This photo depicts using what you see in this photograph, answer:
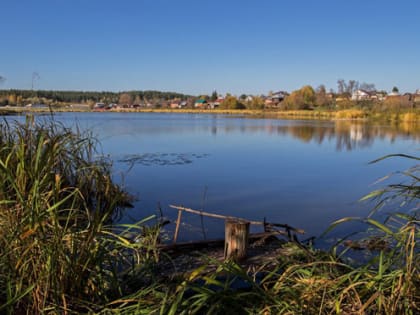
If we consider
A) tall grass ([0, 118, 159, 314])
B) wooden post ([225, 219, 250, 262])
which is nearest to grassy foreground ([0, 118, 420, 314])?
tall grass ([0, 118, 159, 314])

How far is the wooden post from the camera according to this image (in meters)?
3.85

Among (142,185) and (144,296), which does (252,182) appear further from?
(144,296)

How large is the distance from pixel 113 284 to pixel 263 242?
2.54 meters

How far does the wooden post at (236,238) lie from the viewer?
3.85 m

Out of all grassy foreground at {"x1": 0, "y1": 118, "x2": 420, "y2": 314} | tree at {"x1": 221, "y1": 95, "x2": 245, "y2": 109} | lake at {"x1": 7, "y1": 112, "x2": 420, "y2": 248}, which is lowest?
lake at {"x1": 7, "y1": 112, "x2": 420, "y2": 248}

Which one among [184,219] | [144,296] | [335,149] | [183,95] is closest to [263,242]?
A: [184,219]

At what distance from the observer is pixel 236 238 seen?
388 centimetres

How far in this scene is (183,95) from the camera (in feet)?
514

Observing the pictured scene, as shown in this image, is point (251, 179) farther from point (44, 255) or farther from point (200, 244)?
point (44, 255)

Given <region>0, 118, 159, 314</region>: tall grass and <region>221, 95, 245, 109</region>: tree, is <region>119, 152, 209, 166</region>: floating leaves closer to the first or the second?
<region>0, 118, 159, 314</region>: tall grass

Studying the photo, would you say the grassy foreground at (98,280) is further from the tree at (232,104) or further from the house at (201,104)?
the house at (201,104)

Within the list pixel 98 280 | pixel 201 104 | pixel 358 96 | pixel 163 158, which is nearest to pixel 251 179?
pixel 163 158

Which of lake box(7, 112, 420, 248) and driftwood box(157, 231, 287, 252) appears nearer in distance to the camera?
driftwood box(157, 231, 287, 252)

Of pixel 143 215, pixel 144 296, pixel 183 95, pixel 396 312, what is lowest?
pixel 143 215
